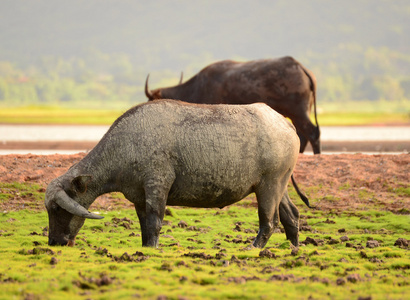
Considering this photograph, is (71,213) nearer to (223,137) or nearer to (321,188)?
(223,137)

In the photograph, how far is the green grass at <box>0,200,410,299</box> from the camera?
7391mm

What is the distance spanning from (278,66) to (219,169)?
10590 millimetres

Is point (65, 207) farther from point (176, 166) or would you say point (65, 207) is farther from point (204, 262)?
point (204, 262)

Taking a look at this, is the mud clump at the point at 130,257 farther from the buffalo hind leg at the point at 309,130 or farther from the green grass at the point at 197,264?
the buffalo hind leg at the point at 309,130

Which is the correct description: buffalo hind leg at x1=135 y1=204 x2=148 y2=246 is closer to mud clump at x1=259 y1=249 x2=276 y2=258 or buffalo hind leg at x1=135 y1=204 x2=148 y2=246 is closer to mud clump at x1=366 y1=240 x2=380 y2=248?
mud clump at x1=259 y1=249 x2=276 y2=258

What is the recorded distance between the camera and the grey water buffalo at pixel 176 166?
1000 centimetres

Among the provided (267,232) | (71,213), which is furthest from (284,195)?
(71,213)

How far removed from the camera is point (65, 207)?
9.79m

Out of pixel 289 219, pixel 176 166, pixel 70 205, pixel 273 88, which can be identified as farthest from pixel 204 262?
pixel 273 88

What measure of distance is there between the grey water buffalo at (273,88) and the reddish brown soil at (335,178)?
6.73 feet

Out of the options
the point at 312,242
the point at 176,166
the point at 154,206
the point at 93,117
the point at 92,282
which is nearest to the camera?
the point at 92,282

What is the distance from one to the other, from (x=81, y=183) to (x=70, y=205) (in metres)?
0.41

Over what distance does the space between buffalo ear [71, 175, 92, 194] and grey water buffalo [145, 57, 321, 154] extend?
35.3 ft

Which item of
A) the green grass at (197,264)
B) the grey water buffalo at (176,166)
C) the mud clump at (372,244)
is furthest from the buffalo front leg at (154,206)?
the mud clump at (372,244)
